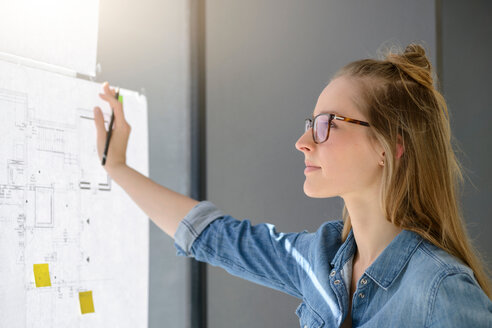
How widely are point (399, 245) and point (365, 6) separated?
88 centimetres

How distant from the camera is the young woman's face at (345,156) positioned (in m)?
1.15

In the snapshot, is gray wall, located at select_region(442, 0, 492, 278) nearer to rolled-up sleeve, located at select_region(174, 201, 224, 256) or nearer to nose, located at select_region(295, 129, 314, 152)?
nose, located at select_region(295, 129, 314, 152)

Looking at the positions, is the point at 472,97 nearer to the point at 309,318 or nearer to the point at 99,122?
the point at 309,318

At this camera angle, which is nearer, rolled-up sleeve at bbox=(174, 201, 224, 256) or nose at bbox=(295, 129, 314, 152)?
nose at bbox=(295, 129, 314, 152)

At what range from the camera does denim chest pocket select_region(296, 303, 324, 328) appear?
3.84ft

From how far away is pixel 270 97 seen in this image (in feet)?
6.32

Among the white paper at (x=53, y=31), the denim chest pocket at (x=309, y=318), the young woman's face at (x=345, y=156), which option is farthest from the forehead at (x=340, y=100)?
the white paper at (x=53, y=31)

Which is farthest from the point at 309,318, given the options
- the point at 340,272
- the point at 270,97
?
the point at 270,97

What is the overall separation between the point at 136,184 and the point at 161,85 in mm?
591

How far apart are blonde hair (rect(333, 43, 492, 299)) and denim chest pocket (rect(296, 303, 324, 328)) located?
0.27 metres

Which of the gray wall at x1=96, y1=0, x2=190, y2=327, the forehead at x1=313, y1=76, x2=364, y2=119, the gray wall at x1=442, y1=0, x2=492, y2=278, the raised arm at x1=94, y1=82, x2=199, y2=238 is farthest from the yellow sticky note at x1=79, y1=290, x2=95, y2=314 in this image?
the gray wall at x1=442, y1=0, x2=492, y2=278

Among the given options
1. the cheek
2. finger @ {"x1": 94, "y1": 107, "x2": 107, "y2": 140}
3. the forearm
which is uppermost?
finger @ {"x1": 94, "y1": 107, "x2": 107, "y2": 140}

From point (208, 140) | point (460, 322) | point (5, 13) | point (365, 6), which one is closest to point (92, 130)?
point (5, 13)

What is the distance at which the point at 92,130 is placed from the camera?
1.53 metres
